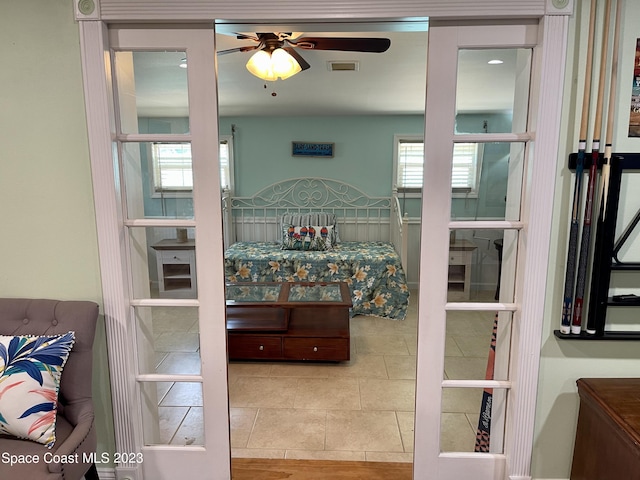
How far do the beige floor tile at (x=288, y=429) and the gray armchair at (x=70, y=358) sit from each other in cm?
94

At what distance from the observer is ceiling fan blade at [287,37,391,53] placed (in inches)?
85.0

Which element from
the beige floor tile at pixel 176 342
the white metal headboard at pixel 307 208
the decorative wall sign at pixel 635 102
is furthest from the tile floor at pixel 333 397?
the white metal headboard at pixel 307 208

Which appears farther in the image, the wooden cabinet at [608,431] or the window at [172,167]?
the window at [172,167]

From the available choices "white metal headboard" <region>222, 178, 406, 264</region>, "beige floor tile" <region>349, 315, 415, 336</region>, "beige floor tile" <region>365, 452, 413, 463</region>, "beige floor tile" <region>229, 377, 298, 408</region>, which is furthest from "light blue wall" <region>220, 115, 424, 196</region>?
"beige floor tile" <region>365, 452, 413, 463</region>

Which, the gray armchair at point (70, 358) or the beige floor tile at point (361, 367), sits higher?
the gray armchair at point (70, 358)

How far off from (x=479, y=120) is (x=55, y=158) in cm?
166

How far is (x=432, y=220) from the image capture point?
161 centimetres

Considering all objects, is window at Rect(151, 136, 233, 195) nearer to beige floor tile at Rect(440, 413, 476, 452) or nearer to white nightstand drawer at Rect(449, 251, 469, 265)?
white nightstand drawer at Rect(449, 251, 469, 265)

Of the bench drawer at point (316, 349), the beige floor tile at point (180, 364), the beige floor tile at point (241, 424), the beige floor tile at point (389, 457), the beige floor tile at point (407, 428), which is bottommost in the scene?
the beige floor tile at point (241, 424)

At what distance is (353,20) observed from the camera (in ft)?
4.85

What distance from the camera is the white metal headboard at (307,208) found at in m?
5.43

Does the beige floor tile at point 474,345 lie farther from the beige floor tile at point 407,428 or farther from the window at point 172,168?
the window at point 172,168

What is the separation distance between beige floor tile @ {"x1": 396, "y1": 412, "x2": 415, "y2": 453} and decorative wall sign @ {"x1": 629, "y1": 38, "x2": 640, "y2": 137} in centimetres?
171

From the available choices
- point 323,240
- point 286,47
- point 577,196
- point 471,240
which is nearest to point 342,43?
point 286,47
